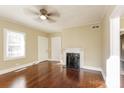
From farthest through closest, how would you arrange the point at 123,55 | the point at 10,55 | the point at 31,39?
the point at 123,55
the point at 31,39
the point at 10,55

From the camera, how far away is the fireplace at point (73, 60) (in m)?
5.42

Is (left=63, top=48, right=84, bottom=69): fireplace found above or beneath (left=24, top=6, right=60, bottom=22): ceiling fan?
beneath

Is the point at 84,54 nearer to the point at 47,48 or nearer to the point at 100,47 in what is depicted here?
the point at 100,47

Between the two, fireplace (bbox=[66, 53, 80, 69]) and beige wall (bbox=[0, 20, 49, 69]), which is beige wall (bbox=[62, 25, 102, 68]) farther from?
beige wall (bbox=[0, 20, 49, 69])

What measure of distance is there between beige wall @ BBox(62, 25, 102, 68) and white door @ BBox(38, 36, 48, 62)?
6.56ft

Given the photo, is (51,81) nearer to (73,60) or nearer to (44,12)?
(44,12)

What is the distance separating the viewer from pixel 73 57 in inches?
219

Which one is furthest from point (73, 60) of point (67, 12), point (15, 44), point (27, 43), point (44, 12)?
point (44, 12)

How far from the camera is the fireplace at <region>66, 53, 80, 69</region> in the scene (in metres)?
5.42

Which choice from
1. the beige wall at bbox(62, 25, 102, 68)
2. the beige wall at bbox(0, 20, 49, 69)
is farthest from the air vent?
the beige wall at bbox(0, 20, 49, 69)

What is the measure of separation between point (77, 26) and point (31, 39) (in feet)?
8.67

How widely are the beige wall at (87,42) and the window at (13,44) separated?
2381 millimetres

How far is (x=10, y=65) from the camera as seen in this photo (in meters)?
4.61

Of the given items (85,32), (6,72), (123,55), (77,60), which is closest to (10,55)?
(6,72)
